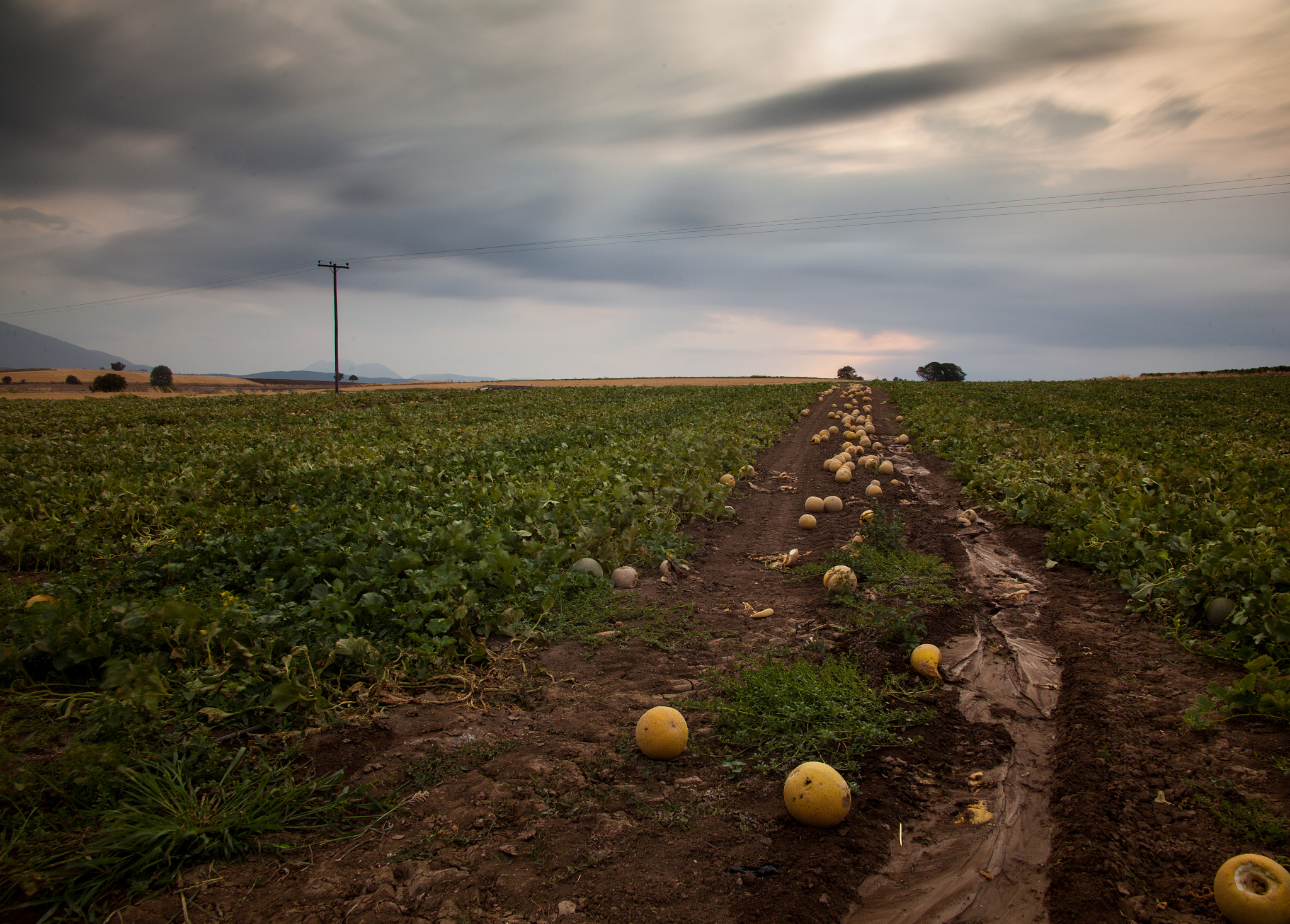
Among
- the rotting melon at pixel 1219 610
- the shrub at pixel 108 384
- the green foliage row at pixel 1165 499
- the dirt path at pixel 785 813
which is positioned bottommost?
the dirt path at pixel 785 813

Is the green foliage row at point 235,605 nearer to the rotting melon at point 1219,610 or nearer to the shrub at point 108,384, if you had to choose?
the rotting melon at point 1219,610

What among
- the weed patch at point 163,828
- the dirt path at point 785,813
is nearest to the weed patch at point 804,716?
the dirt path at point 785,813

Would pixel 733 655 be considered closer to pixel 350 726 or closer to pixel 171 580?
pixel 350 726

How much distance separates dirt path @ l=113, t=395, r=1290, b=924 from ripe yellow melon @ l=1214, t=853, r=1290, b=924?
113 millimetres

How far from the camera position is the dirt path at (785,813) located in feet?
8.45

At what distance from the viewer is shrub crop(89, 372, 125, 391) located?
55509 millimetres

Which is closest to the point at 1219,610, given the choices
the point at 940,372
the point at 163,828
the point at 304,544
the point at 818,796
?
the point at 818,796

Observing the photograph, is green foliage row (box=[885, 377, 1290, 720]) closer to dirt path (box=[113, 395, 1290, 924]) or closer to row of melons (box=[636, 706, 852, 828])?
dirt path (box=[113, 395, 1290, 924])

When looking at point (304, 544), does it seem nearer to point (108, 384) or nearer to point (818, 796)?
point (818, 796)

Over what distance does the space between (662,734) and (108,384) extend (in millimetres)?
74122

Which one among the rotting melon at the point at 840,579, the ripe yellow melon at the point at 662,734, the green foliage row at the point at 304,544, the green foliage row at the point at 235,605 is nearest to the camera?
the green foliage row at the point at 235,605

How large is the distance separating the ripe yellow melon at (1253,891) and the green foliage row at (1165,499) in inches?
58.9

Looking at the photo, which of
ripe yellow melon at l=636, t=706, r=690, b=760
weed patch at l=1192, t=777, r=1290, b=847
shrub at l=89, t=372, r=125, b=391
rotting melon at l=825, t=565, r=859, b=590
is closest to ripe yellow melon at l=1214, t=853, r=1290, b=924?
weed patch at l=1192, t=777, r=1290, b=847

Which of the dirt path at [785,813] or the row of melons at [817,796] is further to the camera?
the row of melons at [817,796]
